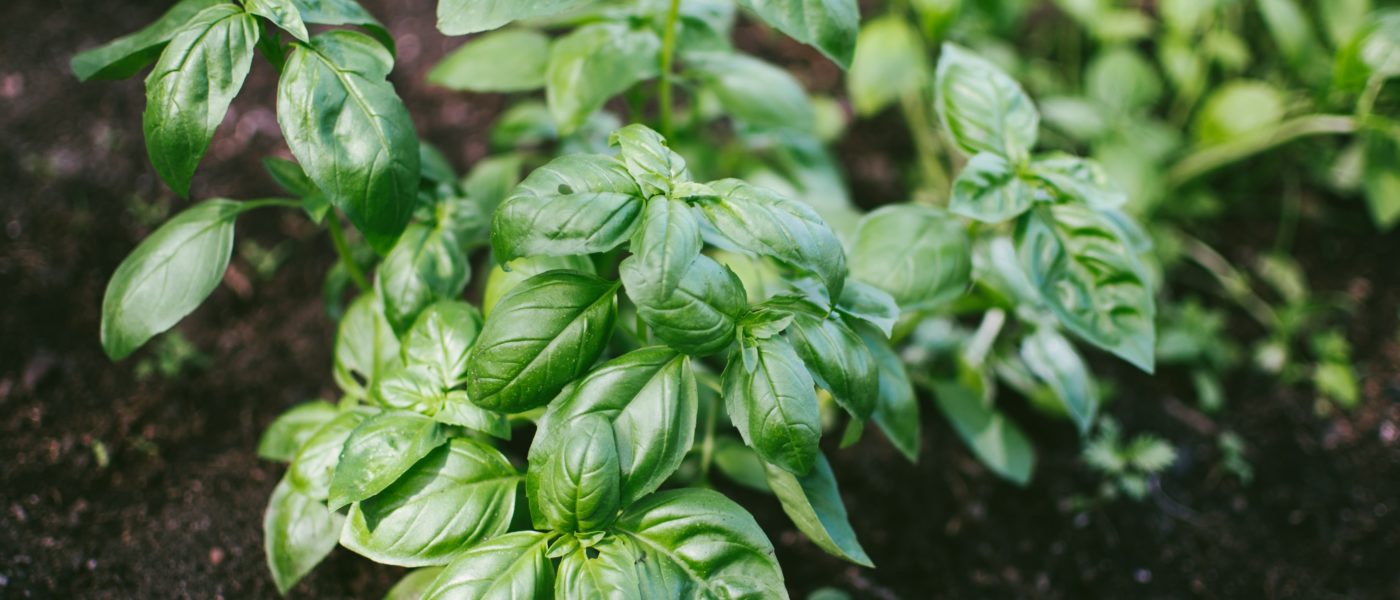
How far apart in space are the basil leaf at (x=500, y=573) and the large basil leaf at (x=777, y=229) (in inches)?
17.6

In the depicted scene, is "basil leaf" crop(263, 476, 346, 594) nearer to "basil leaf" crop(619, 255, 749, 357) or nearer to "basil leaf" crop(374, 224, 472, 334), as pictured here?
"basil leaf" crop(374, 224, 472, 334)

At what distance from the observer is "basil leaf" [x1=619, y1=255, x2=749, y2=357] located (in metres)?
1.06

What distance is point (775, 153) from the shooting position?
222 centimetres

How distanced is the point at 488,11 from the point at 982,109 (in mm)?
806

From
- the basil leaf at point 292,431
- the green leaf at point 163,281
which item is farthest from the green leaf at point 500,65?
the basil leaf at point 292,431

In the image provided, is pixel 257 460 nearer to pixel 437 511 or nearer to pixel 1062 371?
pixel 437 511

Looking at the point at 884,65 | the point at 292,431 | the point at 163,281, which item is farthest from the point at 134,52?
the point at 884,65

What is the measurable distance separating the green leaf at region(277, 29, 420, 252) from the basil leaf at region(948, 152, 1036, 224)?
778 mm

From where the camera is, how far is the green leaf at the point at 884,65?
91.0 inches

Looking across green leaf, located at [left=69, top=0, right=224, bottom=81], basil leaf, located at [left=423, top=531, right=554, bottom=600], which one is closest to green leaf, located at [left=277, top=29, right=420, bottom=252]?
green leaf, located at [left=69, top=0, right=224, bottom=81]

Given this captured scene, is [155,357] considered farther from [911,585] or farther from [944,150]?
[944,150]

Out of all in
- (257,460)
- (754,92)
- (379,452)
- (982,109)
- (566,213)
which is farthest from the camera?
(754,92)

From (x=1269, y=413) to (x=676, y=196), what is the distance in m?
1.64

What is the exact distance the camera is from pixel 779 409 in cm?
112
